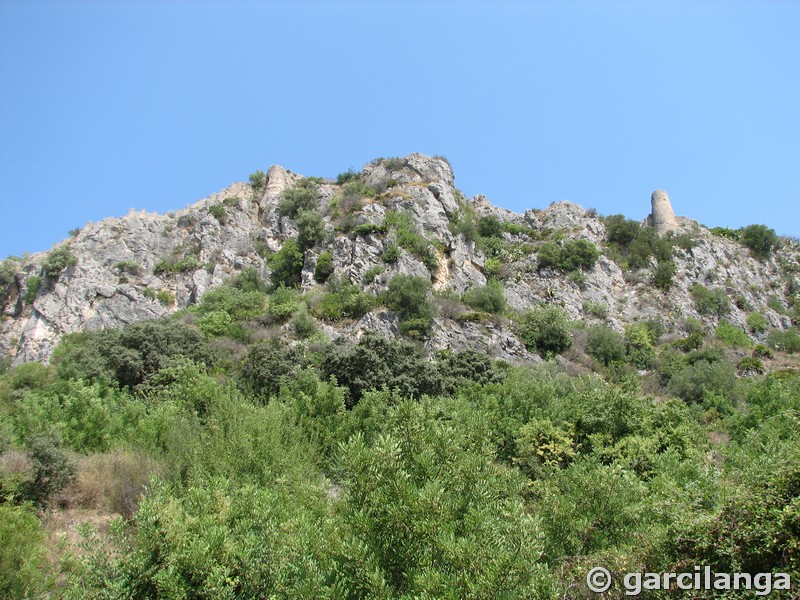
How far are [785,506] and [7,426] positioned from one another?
1872 cm

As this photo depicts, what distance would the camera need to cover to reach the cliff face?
35844mm

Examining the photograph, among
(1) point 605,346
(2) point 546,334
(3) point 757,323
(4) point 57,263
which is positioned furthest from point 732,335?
(4) point 57,263

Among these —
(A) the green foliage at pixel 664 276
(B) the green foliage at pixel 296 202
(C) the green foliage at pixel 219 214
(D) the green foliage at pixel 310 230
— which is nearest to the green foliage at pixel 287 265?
(D) the green foliage at pixel 310 230

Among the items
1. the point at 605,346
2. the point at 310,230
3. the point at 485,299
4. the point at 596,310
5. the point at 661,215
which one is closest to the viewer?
the point at 605,346

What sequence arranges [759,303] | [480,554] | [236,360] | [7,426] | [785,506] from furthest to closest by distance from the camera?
[759,303]
[236,360]
[7,426]
[785,506]
[480,554]

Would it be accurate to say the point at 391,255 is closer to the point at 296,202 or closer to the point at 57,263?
the point at 296,202

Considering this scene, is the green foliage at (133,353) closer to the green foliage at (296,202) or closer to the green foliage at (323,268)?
the green foliage at (323,268)

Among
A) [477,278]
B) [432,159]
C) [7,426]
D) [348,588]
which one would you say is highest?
[432,159]

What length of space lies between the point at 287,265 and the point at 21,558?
1185 inches

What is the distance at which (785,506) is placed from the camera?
26.3 ft

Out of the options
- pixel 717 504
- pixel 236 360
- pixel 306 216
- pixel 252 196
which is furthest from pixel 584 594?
pixel 252 196

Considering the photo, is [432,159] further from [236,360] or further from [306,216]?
[236,360]

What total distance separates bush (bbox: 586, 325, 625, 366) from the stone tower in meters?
20.3

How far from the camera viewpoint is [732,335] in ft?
126
